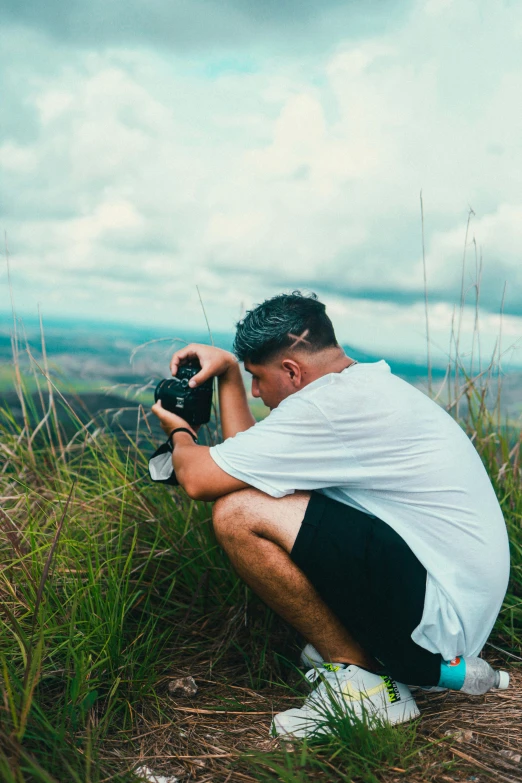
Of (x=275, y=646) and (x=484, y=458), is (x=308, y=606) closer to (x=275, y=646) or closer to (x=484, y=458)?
(x=275, y=646)

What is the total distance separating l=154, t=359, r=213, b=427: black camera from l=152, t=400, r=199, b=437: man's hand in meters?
0.02

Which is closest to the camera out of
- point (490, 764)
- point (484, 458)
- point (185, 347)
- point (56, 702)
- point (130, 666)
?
point (490, 764)

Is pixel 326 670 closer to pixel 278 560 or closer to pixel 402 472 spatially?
pixel 278 560

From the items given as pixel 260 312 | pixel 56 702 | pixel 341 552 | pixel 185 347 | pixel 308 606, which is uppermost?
pixel 260 312

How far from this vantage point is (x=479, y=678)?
207 centimetres

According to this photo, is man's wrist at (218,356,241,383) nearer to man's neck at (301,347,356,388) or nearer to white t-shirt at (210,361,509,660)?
man's neck at (301,347,356,388)

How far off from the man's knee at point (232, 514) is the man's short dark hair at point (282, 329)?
495 millimetres

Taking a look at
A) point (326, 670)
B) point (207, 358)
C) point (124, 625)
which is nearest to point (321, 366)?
point (207, 358)

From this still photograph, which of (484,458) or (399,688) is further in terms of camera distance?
(484,458)

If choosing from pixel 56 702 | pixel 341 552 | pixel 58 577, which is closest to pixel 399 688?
pixel 341 552

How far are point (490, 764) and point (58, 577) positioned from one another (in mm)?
1454

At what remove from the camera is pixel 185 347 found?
2.59 m

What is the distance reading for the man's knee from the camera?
6.63 feet

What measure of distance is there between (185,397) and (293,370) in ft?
1.54
